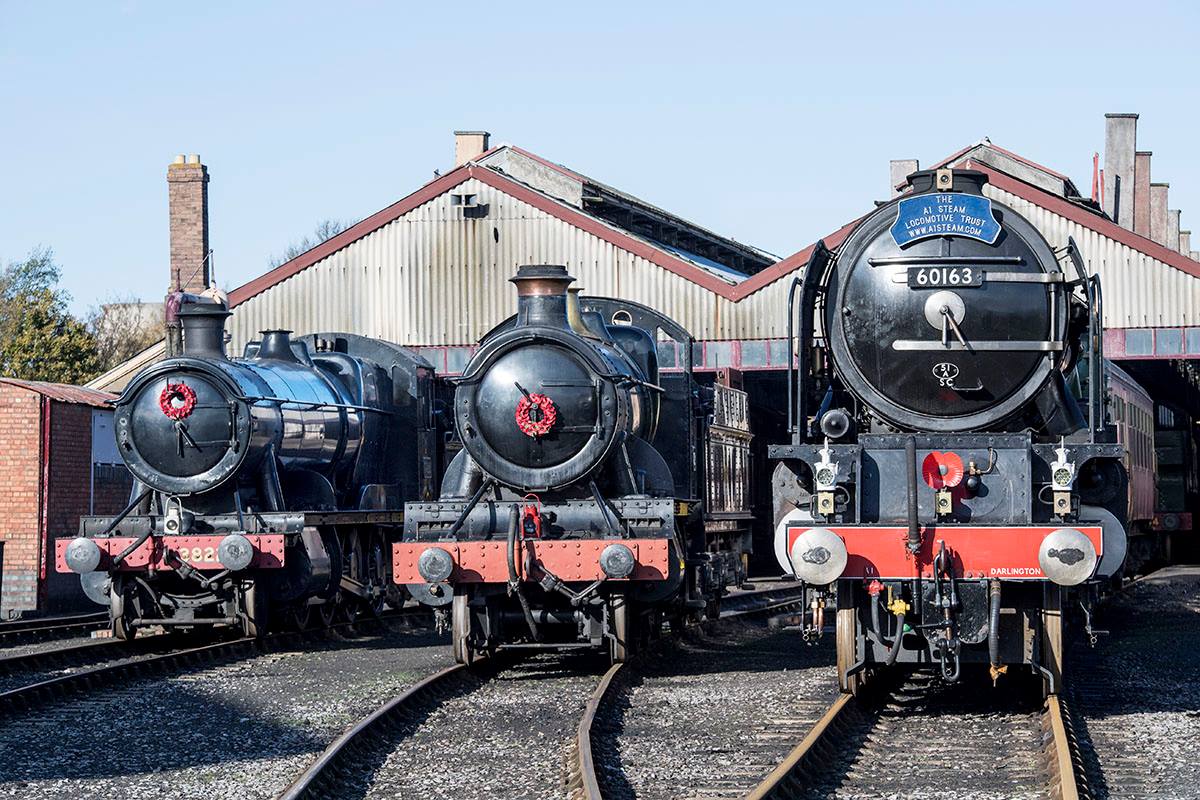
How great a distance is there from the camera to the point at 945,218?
33.3ft

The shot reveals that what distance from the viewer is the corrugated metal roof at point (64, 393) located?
19781 millimetres

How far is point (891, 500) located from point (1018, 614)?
3.30 feet

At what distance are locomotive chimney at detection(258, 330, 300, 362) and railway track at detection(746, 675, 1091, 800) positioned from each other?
7.74 meters

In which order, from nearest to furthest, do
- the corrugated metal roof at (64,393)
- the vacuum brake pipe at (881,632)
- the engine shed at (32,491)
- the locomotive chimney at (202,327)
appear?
the vacuum brake pipe at (881,632)
the locomotive chimney at (202,327)
the engine shed at (32,491)
the corrugated metal roof at (64,393)

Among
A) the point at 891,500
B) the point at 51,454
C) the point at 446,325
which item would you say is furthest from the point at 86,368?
the point at 891,500

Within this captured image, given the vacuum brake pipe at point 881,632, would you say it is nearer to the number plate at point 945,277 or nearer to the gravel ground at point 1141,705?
the gravel ground at point 1141,705

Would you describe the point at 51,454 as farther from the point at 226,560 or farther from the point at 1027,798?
the point at 1027,798

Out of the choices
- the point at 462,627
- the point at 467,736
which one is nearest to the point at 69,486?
the point at 462,627

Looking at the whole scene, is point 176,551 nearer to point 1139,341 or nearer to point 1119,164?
point 1139,341

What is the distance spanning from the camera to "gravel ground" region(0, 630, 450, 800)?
27.2 ft

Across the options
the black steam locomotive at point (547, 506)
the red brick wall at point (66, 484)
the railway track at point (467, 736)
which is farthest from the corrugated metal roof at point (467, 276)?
the railway track at point (467, 736)

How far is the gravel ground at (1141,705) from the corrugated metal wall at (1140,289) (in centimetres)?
905

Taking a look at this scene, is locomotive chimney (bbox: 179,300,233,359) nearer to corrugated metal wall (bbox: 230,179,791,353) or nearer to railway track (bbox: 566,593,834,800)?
railway track (bbox: 566,593,834,800)

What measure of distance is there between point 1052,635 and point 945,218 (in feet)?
8.49
